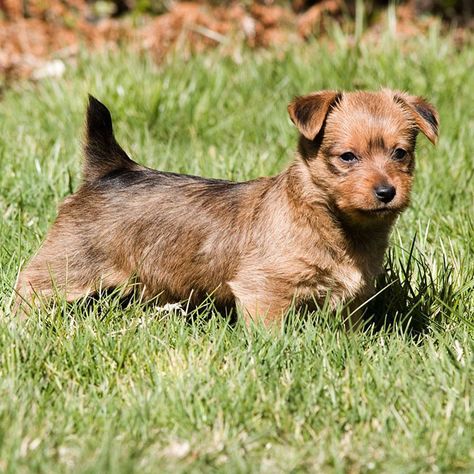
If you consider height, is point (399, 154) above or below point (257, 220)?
above

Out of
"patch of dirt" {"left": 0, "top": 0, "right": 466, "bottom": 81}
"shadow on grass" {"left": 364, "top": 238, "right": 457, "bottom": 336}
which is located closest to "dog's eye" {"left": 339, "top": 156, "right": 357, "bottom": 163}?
"shadow on grass" {"left": 364, "top": 238, "right": 457, "bottom": 336}

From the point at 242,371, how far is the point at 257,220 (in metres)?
0.85

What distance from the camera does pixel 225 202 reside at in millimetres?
4020

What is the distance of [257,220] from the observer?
386 centimetres

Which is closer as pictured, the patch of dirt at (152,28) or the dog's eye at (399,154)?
the dog's eye at (399,154)

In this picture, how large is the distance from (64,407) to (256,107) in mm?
3656

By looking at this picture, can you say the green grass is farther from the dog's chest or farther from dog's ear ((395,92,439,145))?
dog's ear ((395,92,439,145))

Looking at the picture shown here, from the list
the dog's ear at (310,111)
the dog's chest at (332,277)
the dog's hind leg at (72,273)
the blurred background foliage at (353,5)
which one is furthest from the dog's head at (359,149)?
the blurred background foliage at (353,5)

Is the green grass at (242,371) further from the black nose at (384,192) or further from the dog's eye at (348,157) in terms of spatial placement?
the dog's eye at (348,157)

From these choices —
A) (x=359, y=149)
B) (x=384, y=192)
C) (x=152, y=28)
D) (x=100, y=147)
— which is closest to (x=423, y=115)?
(x=359, y=149)

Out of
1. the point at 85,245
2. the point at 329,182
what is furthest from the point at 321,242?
the point at 85,245

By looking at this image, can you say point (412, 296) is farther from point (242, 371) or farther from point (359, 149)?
point (242, 371)

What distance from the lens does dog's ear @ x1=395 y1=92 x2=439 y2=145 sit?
3891 millimetres

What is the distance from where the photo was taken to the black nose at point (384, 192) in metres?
3.51
